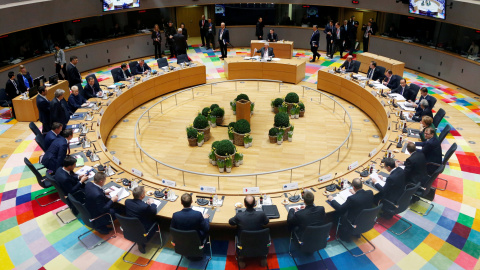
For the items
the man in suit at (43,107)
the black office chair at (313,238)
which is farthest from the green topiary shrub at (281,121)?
the man in suit at (43,107)

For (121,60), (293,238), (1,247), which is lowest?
(1,247)

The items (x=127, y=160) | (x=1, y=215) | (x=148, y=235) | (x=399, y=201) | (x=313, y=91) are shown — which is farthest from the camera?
(x=313, y=91)

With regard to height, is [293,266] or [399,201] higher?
[399,201]

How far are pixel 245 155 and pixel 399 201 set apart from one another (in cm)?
487

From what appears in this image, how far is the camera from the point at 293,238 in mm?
7164

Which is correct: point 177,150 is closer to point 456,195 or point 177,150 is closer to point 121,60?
point 456,195

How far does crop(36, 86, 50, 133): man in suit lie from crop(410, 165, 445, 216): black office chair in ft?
33.7

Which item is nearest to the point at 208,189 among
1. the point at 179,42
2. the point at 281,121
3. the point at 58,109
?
the point at 281,121

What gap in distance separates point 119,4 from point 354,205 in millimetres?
15834

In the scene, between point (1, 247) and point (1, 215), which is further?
point (1, 215)

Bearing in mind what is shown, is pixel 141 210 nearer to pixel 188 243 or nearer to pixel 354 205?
pixel 188 243

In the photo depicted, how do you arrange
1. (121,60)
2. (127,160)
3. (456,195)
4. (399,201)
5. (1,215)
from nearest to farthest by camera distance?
(399,201) → (1,215) → (456,195) → (127,160) → (121,60)

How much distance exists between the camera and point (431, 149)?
29.4ft

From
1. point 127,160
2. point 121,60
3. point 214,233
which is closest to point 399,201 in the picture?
point 214,233
